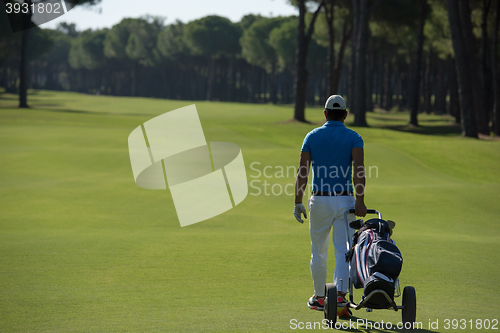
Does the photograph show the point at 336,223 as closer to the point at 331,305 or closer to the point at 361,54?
the point at 331,305

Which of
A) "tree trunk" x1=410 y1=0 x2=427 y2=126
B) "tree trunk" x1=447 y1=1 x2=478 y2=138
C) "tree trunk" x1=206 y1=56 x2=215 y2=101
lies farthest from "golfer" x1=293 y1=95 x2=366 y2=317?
"tree trunk" x1=206 y1=56 x2=215 y2=101

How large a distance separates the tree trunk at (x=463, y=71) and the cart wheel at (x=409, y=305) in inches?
1066

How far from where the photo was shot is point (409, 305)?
14.9ft

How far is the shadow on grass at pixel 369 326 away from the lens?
4.70 m

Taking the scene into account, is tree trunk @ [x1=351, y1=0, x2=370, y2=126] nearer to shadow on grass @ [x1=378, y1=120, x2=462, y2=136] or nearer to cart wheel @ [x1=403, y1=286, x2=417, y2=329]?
shadow on grass @ [x1=378, y1=120, x2=462, y2=136]

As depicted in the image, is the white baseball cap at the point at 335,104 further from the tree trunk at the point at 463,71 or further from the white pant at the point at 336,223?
the tree trunk at the point at 463,71

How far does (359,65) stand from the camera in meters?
35.2

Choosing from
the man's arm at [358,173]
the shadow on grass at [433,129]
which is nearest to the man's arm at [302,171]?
the man's arm at [358,173]

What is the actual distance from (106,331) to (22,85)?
157ft

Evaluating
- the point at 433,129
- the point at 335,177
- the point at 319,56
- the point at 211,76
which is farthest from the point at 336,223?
the point at 211,76

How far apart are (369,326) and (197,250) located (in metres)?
4.10

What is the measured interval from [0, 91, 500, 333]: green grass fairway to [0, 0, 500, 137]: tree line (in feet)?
53.7

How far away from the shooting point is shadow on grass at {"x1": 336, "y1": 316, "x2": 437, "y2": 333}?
470cm

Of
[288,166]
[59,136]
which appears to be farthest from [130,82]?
[288,166]
